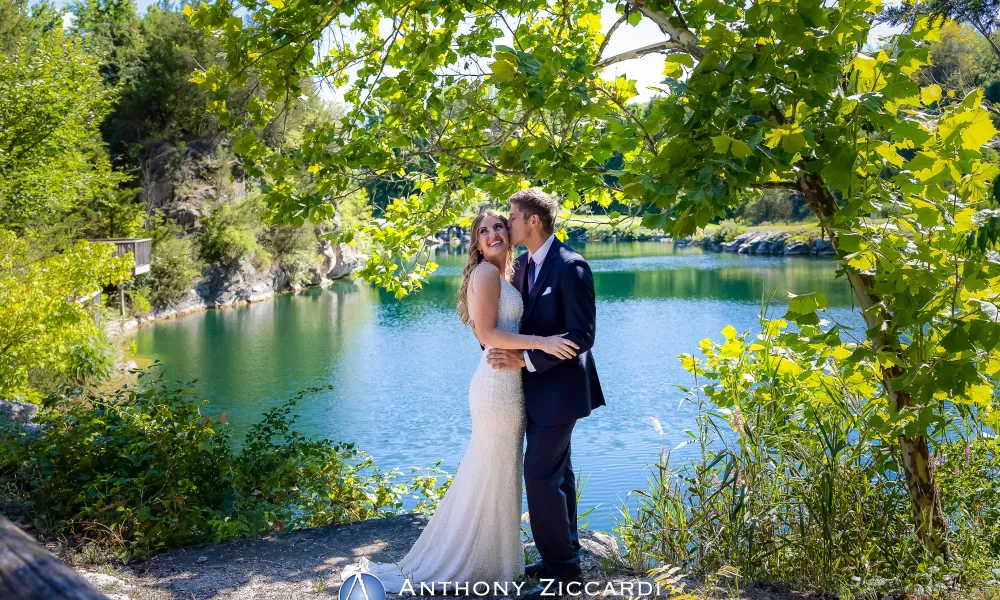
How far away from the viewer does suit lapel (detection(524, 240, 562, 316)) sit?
11.3ft

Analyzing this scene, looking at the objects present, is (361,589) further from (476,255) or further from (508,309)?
(476,255)

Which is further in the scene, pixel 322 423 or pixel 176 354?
pixel 176 354

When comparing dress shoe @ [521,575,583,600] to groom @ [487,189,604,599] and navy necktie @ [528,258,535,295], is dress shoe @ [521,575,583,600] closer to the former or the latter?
groom @ [487,189,604,599]

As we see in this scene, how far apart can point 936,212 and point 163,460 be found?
4009 mm

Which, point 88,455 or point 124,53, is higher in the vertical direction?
point 124,53

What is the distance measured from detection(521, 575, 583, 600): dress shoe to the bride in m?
0.14

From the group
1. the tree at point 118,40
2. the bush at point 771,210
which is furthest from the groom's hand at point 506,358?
the bush at point 771,210

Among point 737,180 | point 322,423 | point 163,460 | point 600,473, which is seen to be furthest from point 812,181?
point 322,423

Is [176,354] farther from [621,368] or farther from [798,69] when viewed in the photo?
[798,69]

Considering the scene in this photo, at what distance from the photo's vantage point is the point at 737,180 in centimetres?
286

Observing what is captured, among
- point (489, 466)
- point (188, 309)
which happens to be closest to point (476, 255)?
point (489, 466)

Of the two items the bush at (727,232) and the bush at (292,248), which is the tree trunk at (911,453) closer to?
the bush at (292,248)

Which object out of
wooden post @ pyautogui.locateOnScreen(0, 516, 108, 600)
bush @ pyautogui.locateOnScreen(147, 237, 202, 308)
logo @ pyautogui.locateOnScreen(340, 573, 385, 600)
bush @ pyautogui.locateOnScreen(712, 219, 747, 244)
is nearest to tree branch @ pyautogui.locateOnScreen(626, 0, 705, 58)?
logo @ pyautogui.locateOnScreen(340, 573, 385, 600)

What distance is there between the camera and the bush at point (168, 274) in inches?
988
